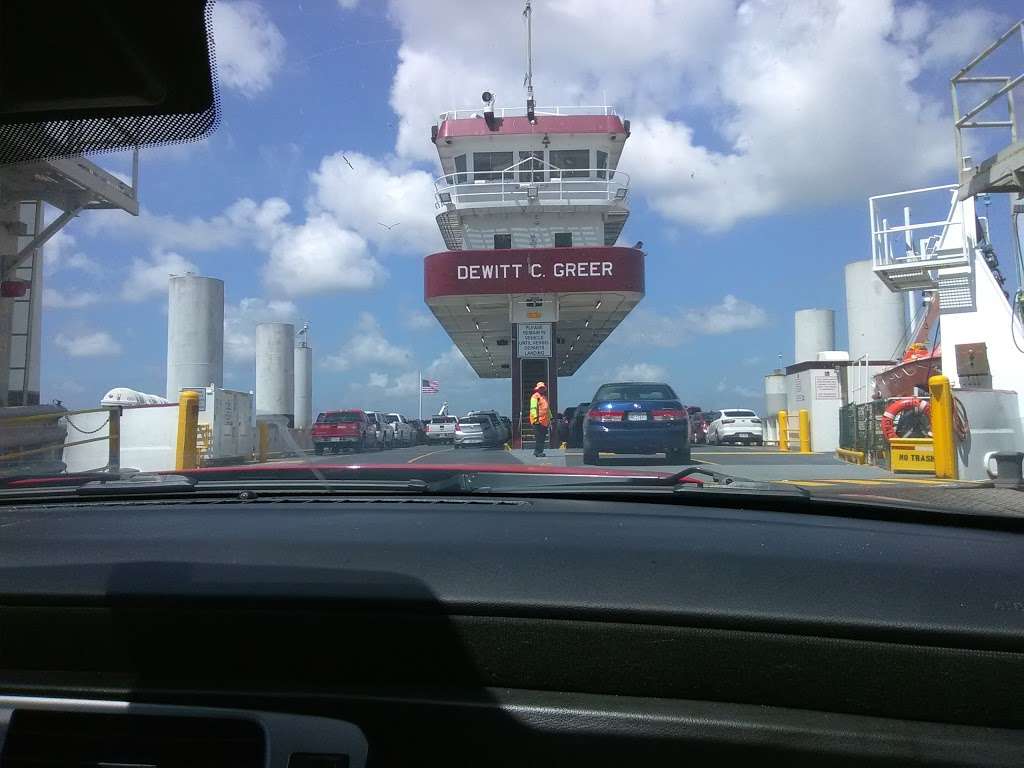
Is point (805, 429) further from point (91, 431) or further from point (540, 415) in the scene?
point (91, 431)

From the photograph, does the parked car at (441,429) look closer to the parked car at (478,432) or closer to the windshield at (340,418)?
the parked car at (478,432)

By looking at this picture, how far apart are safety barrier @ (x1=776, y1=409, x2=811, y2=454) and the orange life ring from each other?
128cm

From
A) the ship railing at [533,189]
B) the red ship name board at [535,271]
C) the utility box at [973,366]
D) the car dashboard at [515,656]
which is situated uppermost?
the ship railing at [533,189]

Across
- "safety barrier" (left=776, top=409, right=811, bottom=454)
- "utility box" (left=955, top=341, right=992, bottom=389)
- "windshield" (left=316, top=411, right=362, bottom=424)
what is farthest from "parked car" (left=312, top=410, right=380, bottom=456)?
"utility box" (left=955, top=341, right=992, bottom=389)

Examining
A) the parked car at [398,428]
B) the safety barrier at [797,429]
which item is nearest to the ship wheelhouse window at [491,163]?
the parked car at [398,428]

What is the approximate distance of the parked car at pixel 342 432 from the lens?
7.09 metres

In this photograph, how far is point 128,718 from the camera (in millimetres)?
1673

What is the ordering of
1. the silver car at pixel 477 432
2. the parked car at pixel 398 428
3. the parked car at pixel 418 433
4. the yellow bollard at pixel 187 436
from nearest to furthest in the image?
the yellow bollard at pixel 187 436
the parked car at pixel 398 428
the silver car at pixel 477 432
the parked car at pixel 418 433

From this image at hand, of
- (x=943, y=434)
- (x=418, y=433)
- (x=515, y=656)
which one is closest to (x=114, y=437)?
(x=515, y=656)

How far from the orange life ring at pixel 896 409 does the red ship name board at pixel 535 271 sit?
4.49m

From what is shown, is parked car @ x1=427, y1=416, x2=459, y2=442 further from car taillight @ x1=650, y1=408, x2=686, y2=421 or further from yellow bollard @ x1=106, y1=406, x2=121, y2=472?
A: car taillight @ x1=650, y1=408, x2=686, y2=421

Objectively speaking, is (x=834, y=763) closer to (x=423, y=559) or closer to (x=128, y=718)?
(x=423, y=559)

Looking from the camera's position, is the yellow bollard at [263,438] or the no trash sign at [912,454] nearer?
the yellow bollard at [263,438]

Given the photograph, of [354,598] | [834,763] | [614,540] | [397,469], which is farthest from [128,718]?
[397,469]
